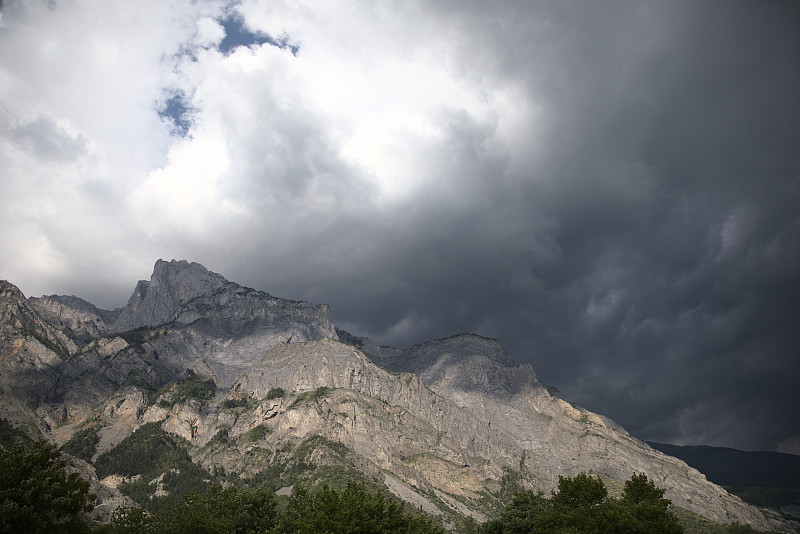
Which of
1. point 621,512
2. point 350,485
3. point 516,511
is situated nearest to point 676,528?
point 621,512

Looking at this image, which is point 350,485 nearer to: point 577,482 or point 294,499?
point 294,499

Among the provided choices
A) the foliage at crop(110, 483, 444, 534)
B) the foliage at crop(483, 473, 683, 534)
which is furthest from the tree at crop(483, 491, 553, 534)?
the foliage at crop(110, 483, 444, 534)

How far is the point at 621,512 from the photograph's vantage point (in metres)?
80.6

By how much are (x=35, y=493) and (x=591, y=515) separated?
261ft

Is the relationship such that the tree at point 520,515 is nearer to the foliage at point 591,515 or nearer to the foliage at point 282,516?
the foliage at point 591,515

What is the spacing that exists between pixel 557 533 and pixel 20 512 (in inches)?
2687

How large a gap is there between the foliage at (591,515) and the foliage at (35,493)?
6567 centimetres

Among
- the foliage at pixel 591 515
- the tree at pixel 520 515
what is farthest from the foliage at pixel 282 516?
the tree at pixel 520 515

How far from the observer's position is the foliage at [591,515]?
76.8m

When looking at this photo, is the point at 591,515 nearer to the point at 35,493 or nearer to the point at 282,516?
the point at 282,516

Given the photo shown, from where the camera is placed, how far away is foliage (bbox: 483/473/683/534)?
76.8 metres

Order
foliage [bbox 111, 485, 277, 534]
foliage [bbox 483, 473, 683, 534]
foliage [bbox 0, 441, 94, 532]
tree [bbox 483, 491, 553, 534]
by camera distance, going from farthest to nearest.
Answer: tree [bbox 483, 491, 553, 534] → foliage [bbox 111, 485, 277, 534] → foliage [bbox 483, 473, 683, 534] → foliage [bbox 0, 441, 94, 532]

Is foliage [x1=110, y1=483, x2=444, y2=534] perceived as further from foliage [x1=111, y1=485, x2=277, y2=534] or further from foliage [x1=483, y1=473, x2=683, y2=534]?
foliage [x1=483, y1=473, x2=683, y2=534]

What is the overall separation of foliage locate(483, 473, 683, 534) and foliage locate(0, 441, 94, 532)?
65.7 metres
